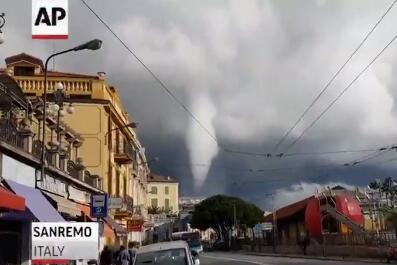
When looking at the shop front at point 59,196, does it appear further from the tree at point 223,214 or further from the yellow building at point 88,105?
the tree at point 223,214

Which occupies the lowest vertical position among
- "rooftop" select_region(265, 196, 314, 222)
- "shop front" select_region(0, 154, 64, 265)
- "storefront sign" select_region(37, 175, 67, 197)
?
"shop front" select_region(0, 154, 64, 265)

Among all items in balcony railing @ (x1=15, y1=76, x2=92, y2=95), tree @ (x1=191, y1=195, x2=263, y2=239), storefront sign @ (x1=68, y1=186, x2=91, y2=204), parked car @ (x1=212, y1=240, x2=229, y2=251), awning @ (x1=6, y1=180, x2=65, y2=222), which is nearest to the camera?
awning @ (x1=6, y1=180, x2=65, y2=222)

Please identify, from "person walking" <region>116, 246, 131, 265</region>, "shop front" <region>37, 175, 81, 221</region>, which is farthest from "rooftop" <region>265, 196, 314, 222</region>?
"person walking" <region>116, 246, 131, 265</region>

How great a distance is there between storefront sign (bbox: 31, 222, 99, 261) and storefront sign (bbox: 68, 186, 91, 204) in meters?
A: 18.3

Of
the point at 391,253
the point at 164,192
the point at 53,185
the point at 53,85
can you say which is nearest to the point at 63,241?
the point at 53,185

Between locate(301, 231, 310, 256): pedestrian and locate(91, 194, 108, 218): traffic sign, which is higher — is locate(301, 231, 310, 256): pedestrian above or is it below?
Result: below

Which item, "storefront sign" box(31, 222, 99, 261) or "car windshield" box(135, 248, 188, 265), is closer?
"storefront sign" box(31, 222, 99, 261)

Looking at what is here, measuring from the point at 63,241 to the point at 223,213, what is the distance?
10591 cm

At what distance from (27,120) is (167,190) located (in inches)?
5407

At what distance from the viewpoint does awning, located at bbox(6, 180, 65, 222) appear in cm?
1845

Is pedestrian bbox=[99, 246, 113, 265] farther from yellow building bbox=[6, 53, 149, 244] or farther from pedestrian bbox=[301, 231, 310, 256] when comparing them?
pedestrian bbox=[301, 231, 310, 256]

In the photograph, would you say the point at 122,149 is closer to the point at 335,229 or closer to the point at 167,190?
the point at 335,229

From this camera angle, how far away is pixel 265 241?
84.4 m

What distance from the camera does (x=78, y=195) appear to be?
1218 inches
